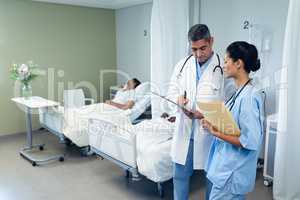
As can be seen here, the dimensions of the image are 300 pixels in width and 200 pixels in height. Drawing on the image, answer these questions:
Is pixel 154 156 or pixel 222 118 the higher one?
pixel 222 118

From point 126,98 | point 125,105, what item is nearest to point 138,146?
point 125,105

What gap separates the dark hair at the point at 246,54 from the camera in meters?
1.47

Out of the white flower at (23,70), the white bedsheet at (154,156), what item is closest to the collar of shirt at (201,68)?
the white bedsheet at (154,156)

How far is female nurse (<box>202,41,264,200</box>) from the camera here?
4.70ft

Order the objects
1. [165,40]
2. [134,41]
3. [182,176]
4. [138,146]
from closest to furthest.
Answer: [182,176] < [138,146] < [165,40] < [134,41]

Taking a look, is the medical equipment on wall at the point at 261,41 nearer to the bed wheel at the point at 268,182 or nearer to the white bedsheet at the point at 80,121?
the bed wheel at the point at 268,182

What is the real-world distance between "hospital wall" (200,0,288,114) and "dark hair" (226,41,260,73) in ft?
6.36

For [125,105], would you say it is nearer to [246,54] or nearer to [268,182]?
[268,182]

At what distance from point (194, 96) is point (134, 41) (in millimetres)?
3512

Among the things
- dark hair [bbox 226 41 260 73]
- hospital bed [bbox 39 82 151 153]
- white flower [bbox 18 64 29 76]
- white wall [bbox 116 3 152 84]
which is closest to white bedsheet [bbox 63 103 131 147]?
hospital bed [bbox 39 82 151 153]

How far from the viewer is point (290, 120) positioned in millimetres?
2439

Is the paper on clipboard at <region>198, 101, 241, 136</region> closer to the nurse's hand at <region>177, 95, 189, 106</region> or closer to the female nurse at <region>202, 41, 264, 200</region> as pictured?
the female nurse at <region>202, 41, 264, 200</region>

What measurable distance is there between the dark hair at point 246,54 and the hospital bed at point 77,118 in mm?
2447

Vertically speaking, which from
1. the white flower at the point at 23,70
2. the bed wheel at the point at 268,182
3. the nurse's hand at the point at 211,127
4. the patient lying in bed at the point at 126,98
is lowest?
the bed wheel at the point at 268,182
